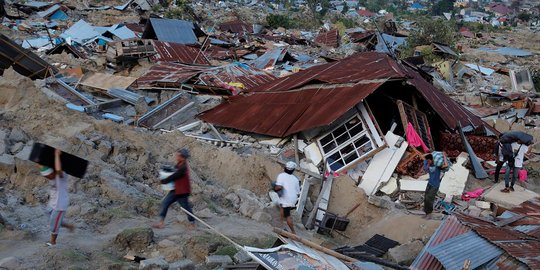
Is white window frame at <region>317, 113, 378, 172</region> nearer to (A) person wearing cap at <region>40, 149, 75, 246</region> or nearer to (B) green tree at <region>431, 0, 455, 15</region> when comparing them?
(A) person wearing cap at <region>40, 149, 75, 246</region>

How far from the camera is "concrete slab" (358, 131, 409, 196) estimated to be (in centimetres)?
858

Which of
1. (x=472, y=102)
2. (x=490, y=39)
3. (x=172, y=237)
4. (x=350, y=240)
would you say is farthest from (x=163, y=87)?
(x=490, y=39)

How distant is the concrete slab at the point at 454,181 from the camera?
8703 millimetres

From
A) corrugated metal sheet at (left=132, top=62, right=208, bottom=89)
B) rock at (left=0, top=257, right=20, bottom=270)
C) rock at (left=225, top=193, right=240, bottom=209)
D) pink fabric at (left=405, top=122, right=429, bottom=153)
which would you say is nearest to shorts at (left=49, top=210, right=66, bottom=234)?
rock at (left=0, top=257, right=20, bottom=270)

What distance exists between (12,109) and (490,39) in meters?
34.5

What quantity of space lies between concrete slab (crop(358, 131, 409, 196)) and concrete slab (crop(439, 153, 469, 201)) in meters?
0.90

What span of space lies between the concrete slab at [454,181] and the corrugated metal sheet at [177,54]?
9.71 metres

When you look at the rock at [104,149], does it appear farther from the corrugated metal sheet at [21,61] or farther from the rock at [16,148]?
the corrugated metal sheet at [21,61]

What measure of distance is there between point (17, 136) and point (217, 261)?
177 inches

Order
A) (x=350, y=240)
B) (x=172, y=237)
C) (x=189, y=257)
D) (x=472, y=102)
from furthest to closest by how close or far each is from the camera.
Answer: (x=472, y=102), (x=350, y=240), (x=172, y=237), (x=189, y=257)

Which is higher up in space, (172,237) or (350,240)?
(172,237)

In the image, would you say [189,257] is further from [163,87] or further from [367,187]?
[163,87]

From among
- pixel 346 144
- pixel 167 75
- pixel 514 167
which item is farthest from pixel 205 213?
pixel 167 75

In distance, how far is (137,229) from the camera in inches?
203
